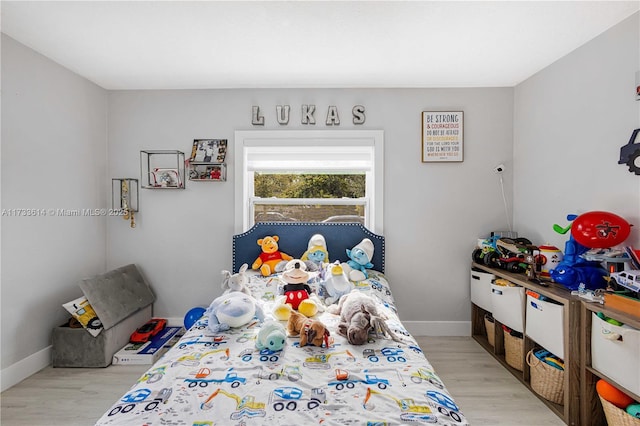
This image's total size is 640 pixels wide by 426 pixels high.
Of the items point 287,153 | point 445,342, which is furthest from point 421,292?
point 287,153

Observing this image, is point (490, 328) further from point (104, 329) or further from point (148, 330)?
point (104, 329)

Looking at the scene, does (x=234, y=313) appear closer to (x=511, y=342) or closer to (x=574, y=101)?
(x=511, y=342)

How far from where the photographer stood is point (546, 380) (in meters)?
2.02

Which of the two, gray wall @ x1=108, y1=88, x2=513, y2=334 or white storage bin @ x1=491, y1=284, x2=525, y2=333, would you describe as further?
gray wall @ x1=108, y1=88, x2=513, y2=334

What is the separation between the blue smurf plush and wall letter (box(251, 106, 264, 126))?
5.03ft

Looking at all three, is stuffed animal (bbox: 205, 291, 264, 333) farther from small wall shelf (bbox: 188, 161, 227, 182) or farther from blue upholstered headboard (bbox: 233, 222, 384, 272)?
small wall shelf (bbox: 188, 161, 227, 182)

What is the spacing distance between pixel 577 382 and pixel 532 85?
2.35m

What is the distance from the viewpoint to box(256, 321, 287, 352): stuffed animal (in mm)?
1618

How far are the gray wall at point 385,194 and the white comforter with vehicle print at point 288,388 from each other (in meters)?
1.45

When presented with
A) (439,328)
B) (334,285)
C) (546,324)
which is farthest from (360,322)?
(439,328)

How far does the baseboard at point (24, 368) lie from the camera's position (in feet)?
7.09

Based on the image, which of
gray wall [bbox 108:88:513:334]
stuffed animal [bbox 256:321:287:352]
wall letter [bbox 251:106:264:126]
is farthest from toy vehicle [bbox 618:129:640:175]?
wall letter [bbox 251:106:264:126]

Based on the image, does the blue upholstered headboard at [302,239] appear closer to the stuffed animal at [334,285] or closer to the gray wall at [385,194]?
the gray wall at [385,194]

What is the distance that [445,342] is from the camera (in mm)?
2908
